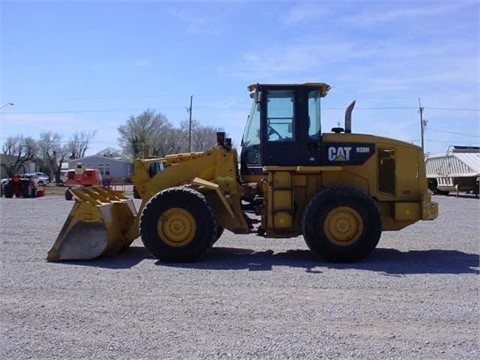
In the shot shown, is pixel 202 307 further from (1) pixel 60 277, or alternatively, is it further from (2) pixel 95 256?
(2) pixel 95 256

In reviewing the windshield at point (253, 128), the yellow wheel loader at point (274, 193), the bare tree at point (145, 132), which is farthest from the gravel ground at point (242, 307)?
the bare tree at point (145, 132)

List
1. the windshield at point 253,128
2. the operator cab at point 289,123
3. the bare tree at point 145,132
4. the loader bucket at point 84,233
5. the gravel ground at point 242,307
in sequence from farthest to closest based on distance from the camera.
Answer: the bare tree at point 145,132, the windshield at point 253,128, the operator cab at point 289,123, the loader bucket at point 84,233, the gravel ground at point 242,307

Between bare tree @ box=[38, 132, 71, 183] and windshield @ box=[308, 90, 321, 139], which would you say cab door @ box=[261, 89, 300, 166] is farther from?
bare tree @ box=[38, 132, 71, 183]

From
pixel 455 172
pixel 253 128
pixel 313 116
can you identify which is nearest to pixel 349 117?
pixel 313 116

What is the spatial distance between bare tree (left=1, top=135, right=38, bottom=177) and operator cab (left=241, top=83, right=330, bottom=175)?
84913 millimetres

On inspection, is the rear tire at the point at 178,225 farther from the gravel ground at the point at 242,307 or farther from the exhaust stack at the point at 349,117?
the exhaust stack at the point at 349,117

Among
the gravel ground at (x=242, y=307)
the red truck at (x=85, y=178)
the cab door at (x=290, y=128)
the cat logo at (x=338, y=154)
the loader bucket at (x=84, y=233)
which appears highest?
the cab door at (x=290, y=128)

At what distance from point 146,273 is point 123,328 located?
123 inches

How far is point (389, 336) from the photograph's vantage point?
19.3 feet

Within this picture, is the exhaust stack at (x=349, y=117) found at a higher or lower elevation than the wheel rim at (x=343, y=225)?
higher

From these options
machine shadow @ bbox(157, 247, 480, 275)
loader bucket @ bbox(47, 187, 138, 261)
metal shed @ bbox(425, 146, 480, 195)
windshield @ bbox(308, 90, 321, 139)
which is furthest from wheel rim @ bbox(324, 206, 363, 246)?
metal shed @ bbox(425, 146, 480, 195)

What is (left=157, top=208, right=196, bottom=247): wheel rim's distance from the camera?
33.7 ft

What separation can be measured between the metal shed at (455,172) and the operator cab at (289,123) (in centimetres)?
2686

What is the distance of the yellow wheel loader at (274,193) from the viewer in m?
10.2
